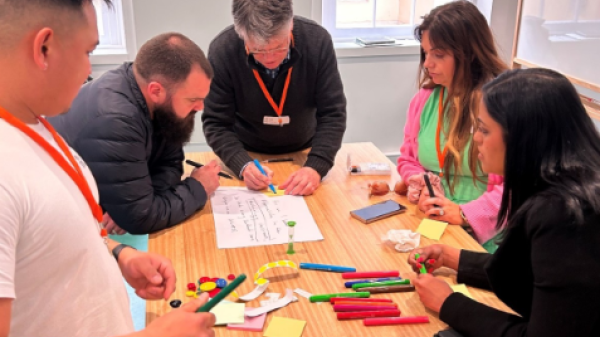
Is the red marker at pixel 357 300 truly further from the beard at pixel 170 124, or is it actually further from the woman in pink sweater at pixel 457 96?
the beard at pixel 170 124

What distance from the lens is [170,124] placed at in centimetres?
192

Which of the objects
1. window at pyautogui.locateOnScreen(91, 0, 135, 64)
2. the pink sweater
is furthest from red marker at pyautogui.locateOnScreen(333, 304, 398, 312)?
window at pyautogui.locateOnScreen(91, 0, 135, 64)

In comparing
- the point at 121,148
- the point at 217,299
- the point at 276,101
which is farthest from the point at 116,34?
the point at 217,299

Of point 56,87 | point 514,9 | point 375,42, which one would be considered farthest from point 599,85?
point 56,87

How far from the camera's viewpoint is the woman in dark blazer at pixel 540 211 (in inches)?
43.0

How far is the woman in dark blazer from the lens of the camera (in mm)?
1092

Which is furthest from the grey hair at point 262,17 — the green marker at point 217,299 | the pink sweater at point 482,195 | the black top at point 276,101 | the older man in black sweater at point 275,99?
the green marker at point 217,299

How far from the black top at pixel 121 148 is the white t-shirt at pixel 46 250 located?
0.68 metres

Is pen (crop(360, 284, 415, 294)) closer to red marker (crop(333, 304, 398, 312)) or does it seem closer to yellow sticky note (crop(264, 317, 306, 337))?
red marker (crop(333, 304, 398, 312))

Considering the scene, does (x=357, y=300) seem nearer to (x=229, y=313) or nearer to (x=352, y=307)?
(x=352, y=307)

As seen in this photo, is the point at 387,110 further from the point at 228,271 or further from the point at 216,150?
the point at 228,271

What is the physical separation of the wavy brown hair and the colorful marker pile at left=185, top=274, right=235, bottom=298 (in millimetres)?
1074

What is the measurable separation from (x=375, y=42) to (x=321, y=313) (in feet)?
9.61

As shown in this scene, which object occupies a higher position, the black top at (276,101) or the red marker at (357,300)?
the black top at (276,101)
